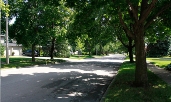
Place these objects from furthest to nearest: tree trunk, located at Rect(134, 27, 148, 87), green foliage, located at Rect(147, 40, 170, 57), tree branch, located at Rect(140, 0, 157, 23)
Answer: green foliage, located at Rect(147, 40, 170, 57) → tree trunk, located at Rect(134, 27, 148, 87) → tree branch, located at Rect(140, 0, 157, 23)

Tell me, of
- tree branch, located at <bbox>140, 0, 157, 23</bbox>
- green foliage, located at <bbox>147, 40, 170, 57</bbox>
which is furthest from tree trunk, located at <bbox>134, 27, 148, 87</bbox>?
green foliage, located at <bbox>147, 40, 170, 57</bbox>

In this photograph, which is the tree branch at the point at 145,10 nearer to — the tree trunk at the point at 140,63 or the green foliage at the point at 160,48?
the tree trunk at the point at 140,63

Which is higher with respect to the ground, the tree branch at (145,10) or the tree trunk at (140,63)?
→ the tree branch at (145,10)

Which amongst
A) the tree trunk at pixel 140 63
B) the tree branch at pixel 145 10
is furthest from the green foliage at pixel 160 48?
the tree trunk at pixel 140 63

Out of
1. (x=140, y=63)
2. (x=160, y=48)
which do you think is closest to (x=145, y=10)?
(x=140, y=63)

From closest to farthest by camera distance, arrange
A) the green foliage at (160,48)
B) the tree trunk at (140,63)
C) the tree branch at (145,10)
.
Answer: the tree branch at (145,10)
the tree trunk at (140,63)
the green foliage at (160,48)

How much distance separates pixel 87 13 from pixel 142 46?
3.59 meters

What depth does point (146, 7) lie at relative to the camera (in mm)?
10406

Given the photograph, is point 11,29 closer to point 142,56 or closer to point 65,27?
point 65,27

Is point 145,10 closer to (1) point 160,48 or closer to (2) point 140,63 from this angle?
(2) point 140,63

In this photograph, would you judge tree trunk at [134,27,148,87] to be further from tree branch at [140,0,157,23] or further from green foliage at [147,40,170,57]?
green foliage at [147,40,170,57]

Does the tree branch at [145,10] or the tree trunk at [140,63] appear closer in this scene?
the tree branch at [145,10]

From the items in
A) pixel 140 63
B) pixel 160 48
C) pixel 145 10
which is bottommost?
pixel 140 63

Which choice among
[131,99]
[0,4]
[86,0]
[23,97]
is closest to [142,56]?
[131,99]
